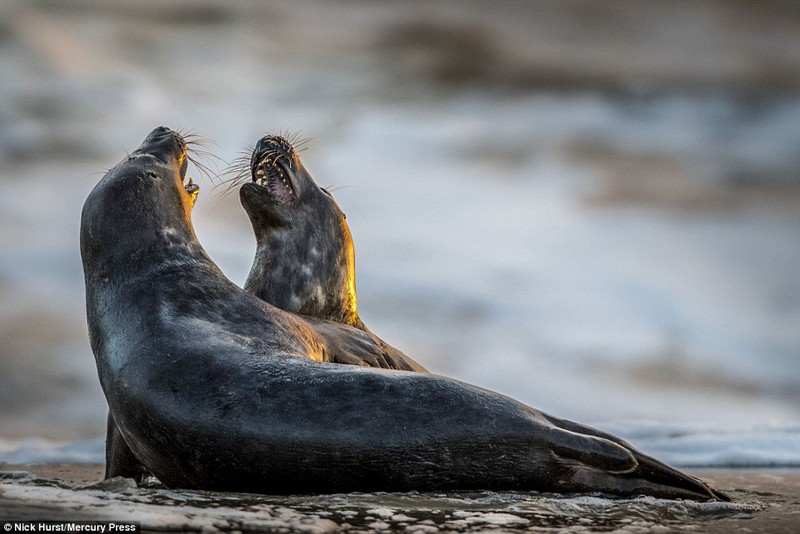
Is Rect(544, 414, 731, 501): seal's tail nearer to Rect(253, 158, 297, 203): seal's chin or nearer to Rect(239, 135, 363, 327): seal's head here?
Rect(239, 135, 363, 327): seal's head

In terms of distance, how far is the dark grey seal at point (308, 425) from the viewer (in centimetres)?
478

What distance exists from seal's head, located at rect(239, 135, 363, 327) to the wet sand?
2960mm

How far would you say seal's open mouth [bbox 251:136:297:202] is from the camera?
8398mm

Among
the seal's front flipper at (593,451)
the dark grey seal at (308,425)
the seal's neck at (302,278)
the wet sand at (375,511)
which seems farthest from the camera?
the seal's neck at (302,278)

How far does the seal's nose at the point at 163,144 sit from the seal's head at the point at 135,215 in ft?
0.39

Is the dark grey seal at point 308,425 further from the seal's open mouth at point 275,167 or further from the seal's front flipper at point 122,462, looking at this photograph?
the seal's open mouth at point 275,167

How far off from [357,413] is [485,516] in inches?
32.8

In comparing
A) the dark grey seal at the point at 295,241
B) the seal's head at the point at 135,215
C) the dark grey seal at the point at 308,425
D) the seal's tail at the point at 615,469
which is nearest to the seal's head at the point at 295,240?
the dark grey seal at the point at 295,241

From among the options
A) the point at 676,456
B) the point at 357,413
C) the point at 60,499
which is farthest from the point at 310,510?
the point at 676,456

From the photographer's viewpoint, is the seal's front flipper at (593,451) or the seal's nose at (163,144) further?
the seal's nose at (163,144)

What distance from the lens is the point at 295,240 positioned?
823 cm

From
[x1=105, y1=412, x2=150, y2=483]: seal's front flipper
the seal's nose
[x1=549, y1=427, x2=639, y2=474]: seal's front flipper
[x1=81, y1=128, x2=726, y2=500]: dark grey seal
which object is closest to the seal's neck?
the seal's nose

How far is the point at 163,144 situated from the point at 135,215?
100 cm

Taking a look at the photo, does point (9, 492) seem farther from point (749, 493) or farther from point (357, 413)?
point (749, 493)
